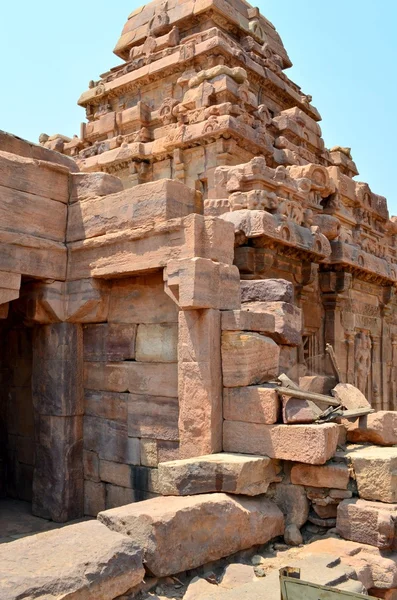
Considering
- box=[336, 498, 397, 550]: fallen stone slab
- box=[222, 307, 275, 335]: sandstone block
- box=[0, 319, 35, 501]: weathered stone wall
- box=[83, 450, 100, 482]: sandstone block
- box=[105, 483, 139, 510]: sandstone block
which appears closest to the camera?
box=[336, 498, 397, 550]: fallen stone slab

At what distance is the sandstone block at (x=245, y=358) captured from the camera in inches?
212

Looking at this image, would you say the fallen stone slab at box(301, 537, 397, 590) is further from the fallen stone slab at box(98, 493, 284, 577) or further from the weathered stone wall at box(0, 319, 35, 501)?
the weathered stone wall at box(0, 319, 35, 501)

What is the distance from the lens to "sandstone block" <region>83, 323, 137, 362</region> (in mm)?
6613

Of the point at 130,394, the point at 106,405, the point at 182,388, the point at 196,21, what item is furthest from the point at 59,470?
the point at 196,21

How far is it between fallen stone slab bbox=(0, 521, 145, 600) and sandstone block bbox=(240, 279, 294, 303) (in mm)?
3105

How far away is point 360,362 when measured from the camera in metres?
11.4

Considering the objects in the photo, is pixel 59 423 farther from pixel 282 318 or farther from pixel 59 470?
pixel 282 318

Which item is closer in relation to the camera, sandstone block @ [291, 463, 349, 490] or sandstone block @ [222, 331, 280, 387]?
sandstone block @ [291, 463, 349, 490]

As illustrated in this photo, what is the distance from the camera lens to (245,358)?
5371 millimetres

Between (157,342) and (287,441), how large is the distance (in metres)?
1.98

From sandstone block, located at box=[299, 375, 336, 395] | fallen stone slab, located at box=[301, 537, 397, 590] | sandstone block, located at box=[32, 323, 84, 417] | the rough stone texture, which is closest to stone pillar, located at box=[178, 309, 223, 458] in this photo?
the rough stone texture

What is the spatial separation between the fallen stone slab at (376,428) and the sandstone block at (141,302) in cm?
214

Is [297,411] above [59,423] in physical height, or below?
above

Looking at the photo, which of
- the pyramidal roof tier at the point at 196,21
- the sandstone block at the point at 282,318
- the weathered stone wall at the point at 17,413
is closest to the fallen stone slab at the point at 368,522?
the sandstone block at the point at 282,318
